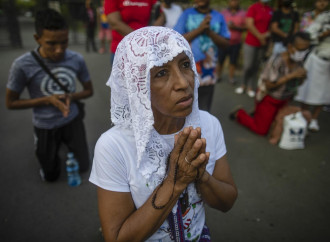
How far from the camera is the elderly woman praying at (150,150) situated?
122cm

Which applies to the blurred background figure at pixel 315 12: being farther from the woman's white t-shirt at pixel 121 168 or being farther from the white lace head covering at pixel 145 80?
the woman's white t-shirt at pixel 121 168

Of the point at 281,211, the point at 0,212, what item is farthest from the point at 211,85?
the point at 0,212

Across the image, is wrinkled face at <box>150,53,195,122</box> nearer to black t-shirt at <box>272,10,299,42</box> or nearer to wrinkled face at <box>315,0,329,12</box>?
black t-shirt at <box>272,10,299,42</box>

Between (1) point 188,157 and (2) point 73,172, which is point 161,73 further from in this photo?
(2) point 73,172

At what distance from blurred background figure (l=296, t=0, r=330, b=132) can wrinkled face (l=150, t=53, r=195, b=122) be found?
4058mm

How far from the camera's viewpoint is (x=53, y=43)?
2627 millimetres

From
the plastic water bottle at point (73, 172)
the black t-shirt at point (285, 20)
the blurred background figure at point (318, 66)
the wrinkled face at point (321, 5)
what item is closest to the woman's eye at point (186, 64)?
the plastic water bottle at point (73, 172)

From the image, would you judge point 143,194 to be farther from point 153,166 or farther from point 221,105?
point 221,105

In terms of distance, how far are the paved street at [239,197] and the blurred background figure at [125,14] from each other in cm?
199

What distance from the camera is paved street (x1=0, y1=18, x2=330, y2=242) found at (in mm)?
2561

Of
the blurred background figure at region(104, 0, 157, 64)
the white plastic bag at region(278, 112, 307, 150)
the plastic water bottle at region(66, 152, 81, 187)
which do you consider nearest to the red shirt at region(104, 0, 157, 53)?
the blurred background figure at region(104, 0, 157, 64)

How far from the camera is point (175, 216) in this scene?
54.6 inches

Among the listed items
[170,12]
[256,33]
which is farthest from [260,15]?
[170,12]

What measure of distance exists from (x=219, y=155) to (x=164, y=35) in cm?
83
